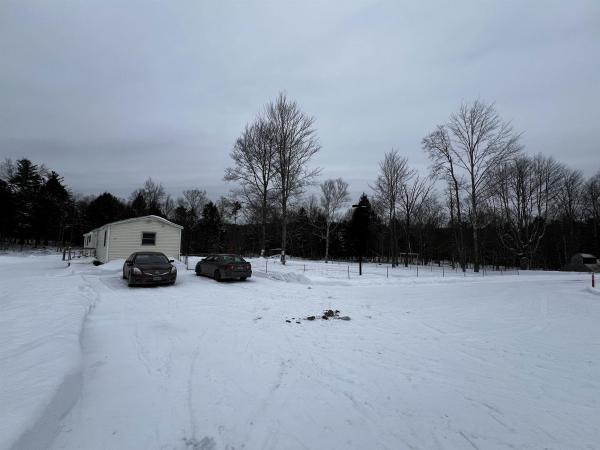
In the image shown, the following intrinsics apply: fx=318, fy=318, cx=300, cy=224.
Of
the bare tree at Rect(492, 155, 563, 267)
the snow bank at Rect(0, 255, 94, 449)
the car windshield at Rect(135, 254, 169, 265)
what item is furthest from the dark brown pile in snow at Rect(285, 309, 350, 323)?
the bare tree at Rect(492, 155, 563, 267)

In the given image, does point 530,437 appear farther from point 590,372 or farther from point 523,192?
point 523,192

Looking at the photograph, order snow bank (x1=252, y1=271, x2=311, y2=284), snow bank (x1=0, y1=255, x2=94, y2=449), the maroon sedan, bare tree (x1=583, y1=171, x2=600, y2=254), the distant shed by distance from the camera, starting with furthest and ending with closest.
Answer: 1. bare tree (x1=583, y1=171, x2=600, y2=254)
2. the distant shed
3. snow bank (x1=252, y1=271, x2=311, y2=284)
4. the maroon sedan
5. snow bank (x1=0, y1=255, x2=94, y2=449)

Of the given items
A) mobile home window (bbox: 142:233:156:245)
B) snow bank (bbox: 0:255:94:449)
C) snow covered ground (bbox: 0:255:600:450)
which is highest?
mobile home window (bbox: 142:233:156:245)

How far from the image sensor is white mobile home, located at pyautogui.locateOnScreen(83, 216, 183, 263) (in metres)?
24.2

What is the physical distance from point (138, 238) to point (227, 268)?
38.8 feet

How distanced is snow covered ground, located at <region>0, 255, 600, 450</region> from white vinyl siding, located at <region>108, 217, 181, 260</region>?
15762mm

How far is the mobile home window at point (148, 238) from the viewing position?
25109 millimetres

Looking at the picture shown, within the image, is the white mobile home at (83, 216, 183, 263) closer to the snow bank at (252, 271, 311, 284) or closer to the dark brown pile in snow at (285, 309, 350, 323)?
the snow bank at (252, 271, 311, 284)

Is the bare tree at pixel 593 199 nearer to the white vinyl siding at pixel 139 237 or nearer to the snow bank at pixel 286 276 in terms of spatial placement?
the snow bank at pixel 286 276

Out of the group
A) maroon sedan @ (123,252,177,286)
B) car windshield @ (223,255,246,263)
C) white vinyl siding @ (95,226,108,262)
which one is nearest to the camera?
maroon sedan @ (123,252,177,286)

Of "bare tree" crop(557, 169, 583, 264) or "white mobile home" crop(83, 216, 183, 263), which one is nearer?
"white mobile home" crop(83, 216, 183, 263)

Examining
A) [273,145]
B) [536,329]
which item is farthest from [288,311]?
[273,145]

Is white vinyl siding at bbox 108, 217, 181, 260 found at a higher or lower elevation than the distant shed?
higher

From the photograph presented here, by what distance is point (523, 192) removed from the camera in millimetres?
40906
